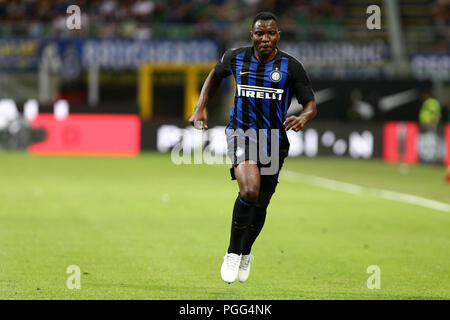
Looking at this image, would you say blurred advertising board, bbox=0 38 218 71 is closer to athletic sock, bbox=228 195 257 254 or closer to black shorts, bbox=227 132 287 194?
black shorts, bbox=227 132 287 194

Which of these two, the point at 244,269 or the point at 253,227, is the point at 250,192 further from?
the point at 244,269

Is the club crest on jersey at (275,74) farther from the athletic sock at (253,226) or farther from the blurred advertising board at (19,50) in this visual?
the blurred advertising board at (19,50)

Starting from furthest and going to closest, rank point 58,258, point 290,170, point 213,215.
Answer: point 290,170 → point 213,215 → point 58,258

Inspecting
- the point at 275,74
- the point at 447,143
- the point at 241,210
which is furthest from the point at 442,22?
the point at 241,210

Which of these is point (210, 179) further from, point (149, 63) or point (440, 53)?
point (440, 53)

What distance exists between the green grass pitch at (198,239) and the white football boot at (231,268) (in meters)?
0.10

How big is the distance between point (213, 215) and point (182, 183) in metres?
5.65

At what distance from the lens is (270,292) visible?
795 cm

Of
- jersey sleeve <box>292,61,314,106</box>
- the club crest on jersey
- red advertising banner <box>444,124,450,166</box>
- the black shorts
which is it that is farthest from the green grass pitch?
red advertising banner <box>444,124,450,166</box>

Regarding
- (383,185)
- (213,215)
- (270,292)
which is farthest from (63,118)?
(270,292)

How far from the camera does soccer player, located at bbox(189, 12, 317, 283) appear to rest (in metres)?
8.16

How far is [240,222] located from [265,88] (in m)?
1.15

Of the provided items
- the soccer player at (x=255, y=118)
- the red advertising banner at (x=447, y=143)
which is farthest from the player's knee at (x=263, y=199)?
the red advertising banner at (x=447, y=143)

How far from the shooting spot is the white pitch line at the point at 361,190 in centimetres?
1641
